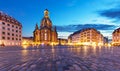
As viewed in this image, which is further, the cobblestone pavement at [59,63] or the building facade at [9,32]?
the building facade at [9,32]

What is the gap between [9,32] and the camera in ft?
369

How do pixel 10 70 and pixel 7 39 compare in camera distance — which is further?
pixel 7 39

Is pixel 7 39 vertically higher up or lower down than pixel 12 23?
lower down

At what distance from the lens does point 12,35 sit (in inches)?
4500

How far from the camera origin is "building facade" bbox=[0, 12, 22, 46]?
10628cm

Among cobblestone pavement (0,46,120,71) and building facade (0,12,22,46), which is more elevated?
building facade (0,12,22,46)

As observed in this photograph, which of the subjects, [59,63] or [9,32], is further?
[9,32]

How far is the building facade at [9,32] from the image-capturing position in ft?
349

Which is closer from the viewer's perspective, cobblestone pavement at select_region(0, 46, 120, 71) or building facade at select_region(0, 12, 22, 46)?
cobblestone pavement at select_region(0, 46, 120, 71)

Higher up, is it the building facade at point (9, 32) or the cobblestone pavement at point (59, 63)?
the building facade at point (9, 32)

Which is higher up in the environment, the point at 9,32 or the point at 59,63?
the point at 9,32

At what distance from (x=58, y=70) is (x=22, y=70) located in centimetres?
173

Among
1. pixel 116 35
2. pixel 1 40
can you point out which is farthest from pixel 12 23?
pixel 116 35

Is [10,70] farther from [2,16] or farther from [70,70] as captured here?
[2,16]
